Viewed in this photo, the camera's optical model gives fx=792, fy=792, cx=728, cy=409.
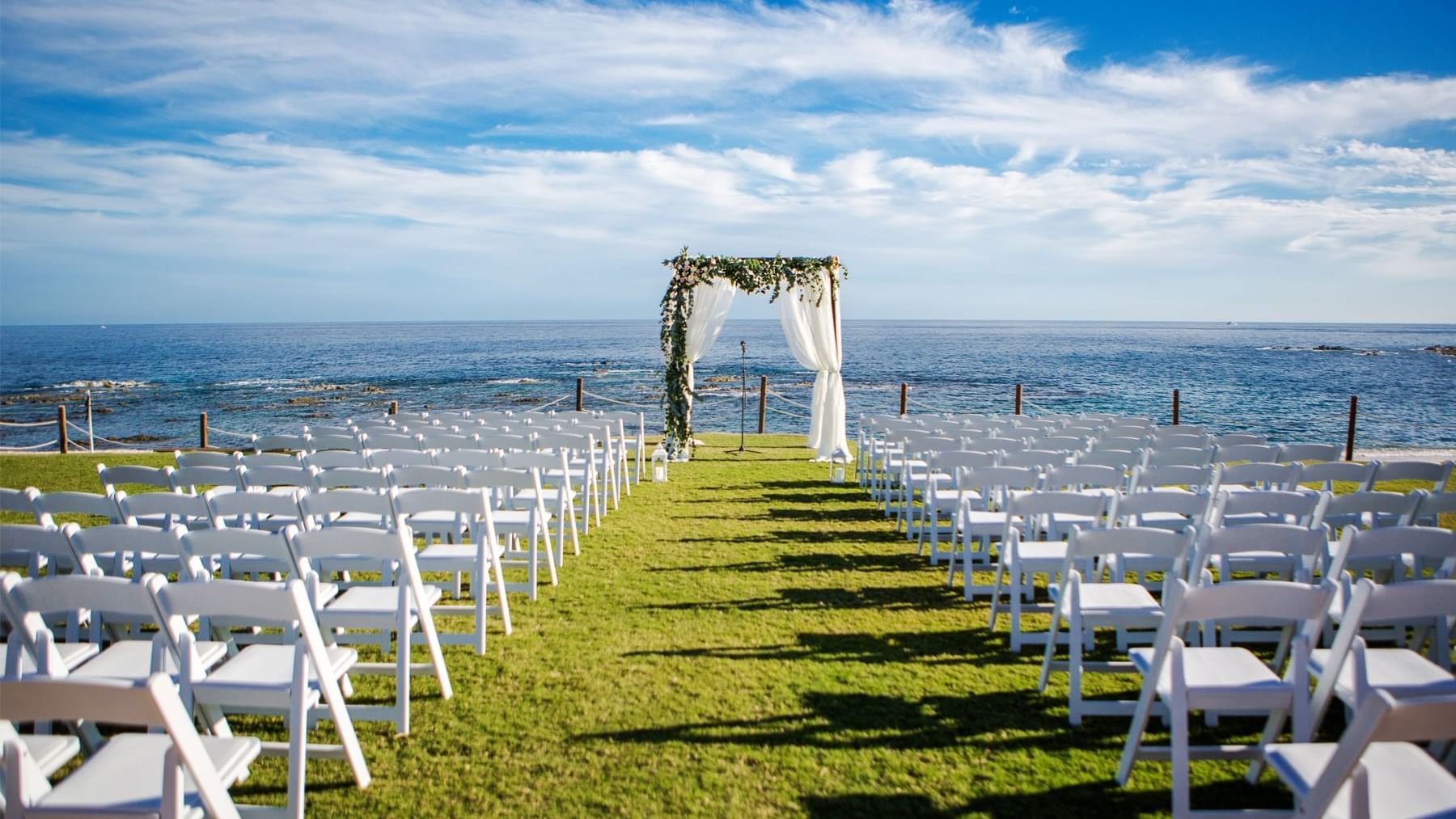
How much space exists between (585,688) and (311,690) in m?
1.34

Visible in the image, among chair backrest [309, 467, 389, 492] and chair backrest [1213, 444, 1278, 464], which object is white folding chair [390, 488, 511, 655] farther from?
chair backrest [1213, 444, 1278, 464]

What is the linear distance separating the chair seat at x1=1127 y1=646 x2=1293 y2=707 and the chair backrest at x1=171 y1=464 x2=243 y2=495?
5367 mm

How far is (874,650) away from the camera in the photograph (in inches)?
178

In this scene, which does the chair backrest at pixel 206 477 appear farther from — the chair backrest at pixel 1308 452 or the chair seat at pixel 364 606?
the chair backrest at pixel 1308 452

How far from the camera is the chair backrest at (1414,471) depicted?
518 centimetres

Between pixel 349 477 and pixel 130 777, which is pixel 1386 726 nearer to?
pixel 130 777

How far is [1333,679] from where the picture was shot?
2.57 meters

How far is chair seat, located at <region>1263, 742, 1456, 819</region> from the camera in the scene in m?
2.14

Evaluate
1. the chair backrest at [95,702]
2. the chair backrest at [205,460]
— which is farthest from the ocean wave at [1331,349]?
the chair backrest at [95,702]

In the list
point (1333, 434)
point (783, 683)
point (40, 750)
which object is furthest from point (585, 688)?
point (1333, 434)

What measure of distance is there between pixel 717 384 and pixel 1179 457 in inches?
1169

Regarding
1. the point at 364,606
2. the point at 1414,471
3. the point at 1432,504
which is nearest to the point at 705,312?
the point at 1414,471

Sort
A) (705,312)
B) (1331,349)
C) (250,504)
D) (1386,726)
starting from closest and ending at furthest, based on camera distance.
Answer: (1386,726) → (250,504) → (705,312) → (1331,349)

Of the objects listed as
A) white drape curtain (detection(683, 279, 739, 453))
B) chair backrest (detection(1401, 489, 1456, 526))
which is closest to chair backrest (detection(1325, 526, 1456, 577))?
chair backrest (detection(1401, 489, 1456, 526))
